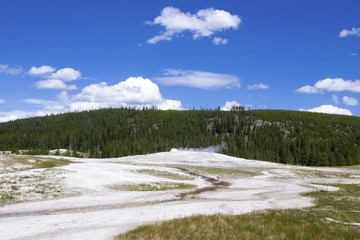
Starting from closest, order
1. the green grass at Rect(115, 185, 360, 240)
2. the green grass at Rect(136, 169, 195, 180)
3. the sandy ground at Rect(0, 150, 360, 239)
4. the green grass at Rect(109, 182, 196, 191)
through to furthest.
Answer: the green grass at Rect(115, 185, 360, 240) → the sandy ground at Rect(0, 150, 360, 239) → the green grass at Rect(109, 182, 196, 191) → the green grass at Rect(136, 169, 195, 180)

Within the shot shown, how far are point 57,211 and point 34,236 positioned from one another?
830 centimetres

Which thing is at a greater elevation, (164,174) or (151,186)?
(151,186)

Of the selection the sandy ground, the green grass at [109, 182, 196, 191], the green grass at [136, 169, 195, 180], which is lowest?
the green grass at [136, 169, 195, 180]

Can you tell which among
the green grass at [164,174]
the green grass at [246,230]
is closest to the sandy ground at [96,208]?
the green grass at [246,230]

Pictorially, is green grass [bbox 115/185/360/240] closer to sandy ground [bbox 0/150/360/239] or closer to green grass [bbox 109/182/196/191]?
sandy ground [bbox 0/150/360/239]

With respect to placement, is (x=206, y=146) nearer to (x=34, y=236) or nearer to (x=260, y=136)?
(x=260, y=136)

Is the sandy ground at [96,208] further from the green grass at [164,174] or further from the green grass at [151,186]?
the green grass at [164,174]

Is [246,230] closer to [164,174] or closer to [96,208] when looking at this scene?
[96,208]

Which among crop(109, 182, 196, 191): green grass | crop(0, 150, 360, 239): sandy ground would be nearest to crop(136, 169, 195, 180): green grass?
crop(109, 182, 196, 191): green grass

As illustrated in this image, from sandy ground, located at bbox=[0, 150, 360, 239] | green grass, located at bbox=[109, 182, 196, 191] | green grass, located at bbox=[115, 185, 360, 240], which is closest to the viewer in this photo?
green grass, located at bbox=[115, 185, 360, 240]

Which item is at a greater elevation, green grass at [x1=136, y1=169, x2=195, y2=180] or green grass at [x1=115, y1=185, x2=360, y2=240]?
green grass at [x1=115, y1=185, x2=360, y2=240]

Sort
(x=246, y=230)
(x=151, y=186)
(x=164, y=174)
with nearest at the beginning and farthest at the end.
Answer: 1. (x=246, y=230)
2. (x=151, y=186)
3. (x=164, y=174)

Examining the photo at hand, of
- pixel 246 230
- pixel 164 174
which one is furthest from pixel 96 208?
pixel 164 174

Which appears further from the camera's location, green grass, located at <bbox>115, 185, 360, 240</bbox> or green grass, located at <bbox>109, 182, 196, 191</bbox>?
green grass, located at <bbox>109, 182, 196, 191</bbox>
